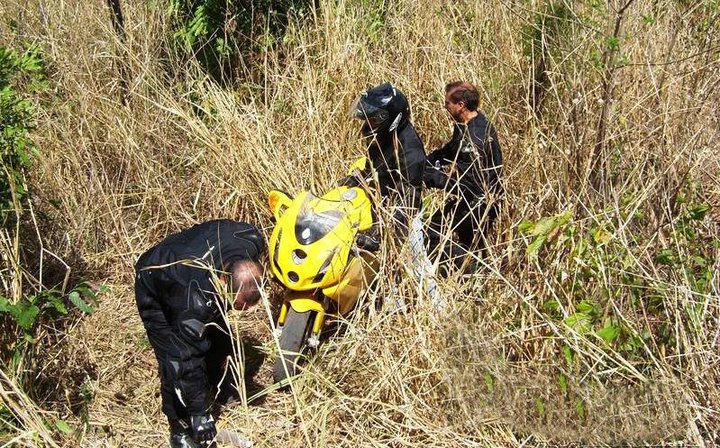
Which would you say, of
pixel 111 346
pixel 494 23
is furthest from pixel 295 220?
pixel 494 23

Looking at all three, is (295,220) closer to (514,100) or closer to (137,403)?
(137,403)

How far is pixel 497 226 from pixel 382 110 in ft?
2.94

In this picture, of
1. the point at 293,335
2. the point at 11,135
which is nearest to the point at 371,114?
the point at 293,335

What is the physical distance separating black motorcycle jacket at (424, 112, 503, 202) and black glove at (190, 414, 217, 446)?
174cm

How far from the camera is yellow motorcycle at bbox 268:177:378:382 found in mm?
3447

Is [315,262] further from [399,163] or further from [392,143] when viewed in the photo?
[392,143]

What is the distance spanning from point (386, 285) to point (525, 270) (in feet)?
2.19

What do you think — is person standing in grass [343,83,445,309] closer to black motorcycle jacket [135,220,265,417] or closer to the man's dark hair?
the man's dark hair

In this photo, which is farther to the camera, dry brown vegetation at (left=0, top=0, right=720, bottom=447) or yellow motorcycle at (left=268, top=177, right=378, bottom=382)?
yellow motorcycle at (left=268, top=177, right=378, bottom=382)

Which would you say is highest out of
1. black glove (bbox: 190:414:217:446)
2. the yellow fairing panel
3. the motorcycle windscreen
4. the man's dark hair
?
the man's dark hair

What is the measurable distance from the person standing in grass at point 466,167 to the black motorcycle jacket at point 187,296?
1.17 meters

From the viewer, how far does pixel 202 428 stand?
325cm

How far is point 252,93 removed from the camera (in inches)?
225

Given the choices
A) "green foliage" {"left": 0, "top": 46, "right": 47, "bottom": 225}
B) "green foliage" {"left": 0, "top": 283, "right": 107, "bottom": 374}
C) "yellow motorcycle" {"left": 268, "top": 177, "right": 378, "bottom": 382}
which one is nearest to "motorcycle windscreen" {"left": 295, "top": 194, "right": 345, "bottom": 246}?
"yellow motorcycle" {"left": 268, "top": 177, "right": 378, "bottom": 382}
